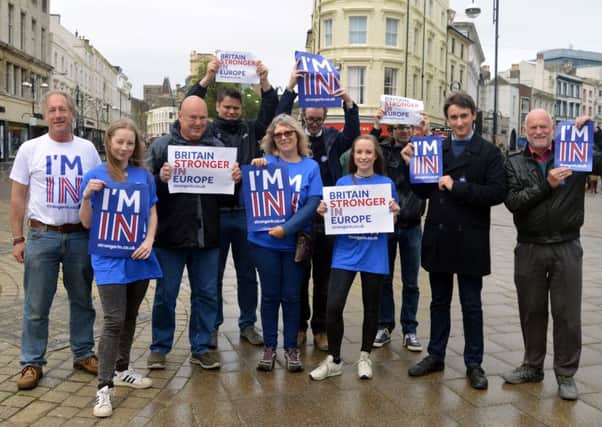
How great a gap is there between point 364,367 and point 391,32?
36.7 meters

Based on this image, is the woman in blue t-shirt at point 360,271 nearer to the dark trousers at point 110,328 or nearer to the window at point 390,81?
the dark trousers at point 110,328

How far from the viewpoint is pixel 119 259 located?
4301 mm

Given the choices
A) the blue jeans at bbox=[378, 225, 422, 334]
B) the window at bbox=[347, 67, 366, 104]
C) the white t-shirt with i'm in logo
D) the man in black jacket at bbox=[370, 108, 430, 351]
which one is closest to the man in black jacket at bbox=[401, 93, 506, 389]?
the man in black jacket at bbox=[370, 108, 430, 351]

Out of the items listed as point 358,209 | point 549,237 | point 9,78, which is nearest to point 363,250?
point 358,209

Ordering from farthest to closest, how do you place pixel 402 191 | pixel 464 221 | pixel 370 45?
pixel 370 45
pixel 402 191
pixel 464 221

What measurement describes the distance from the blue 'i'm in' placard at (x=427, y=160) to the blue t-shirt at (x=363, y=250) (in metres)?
0.25

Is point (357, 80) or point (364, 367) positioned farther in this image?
point (357, 80)

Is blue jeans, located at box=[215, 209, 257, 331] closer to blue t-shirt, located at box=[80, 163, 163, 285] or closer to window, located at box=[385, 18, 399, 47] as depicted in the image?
blue t-shirt, located at box=[80, 163, 163, 285]

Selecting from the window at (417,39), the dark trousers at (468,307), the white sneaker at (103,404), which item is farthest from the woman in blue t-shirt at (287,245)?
the window at (417,39)

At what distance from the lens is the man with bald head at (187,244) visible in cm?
491

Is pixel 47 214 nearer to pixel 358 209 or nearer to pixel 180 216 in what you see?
pixel 180 216

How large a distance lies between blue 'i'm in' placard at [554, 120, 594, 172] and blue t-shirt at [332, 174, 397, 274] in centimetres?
131

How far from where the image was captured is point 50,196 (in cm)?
450

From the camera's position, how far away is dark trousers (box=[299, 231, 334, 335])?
18.0 feet
